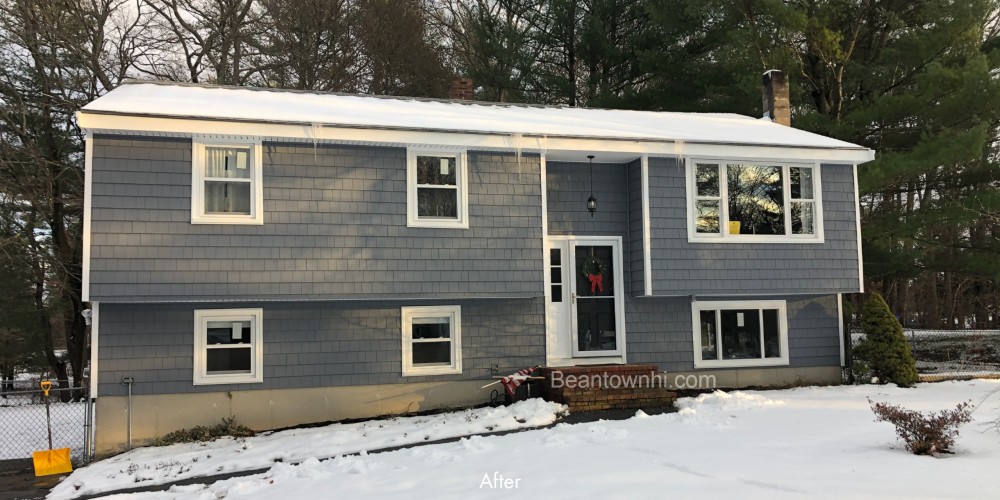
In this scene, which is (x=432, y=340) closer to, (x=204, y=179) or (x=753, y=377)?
(x=204, y=179)

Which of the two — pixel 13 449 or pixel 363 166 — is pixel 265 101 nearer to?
pixel 363 166

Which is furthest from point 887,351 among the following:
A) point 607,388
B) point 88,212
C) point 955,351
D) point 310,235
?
point 88,212

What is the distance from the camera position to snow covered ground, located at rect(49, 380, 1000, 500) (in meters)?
6.03

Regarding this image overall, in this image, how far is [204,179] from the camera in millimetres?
10141

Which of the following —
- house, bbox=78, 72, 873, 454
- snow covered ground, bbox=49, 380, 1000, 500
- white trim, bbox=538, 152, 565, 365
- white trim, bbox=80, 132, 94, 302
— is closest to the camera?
snow covered ground, bbox=49, 380, 1000, 500

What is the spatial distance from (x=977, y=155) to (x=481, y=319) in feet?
37.0

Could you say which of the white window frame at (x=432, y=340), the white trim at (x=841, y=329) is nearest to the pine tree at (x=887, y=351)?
the white trim at (x=841, y=329)

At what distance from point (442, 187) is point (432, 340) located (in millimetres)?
2427

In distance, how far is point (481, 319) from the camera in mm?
11461

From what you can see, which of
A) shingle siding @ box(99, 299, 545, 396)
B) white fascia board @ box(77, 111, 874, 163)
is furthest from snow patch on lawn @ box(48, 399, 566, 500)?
white fascia board @ box(77, 111, 874, 163)

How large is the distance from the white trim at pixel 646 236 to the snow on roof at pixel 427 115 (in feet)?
1.77

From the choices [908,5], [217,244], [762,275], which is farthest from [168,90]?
[908,5]

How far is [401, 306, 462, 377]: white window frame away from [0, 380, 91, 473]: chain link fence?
445 centimetres

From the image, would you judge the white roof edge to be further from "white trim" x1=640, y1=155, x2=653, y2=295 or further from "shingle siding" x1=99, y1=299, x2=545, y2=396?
"shingle siding" x1=99, y1=299, x2=545, y2=396
